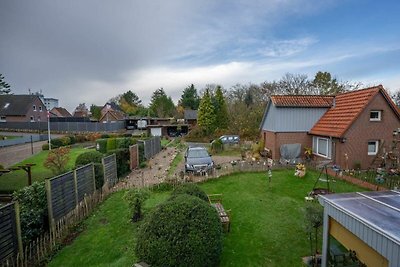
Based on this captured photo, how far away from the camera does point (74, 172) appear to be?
10.2 meters

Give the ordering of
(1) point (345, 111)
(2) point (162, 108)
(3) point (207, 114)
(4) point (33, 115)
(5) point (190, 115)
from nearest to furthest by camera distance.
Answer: (1) point (345, 111) → (3) point (207, 114) → (5) point (190, 115) → (4) point (33, 115) → (2) point (162, 108)

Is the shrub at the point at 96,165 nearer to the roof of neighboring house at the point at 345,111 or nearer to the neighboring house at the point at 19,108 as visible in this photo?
the roof of neighboring house at the point at 345,111

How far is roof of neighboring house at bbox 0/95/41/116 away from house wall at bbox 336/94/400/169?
6685cm

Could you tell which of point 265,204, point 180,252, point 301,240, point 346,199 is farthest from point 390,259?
point 265,204

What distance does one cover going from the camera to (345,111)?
17.7 meters

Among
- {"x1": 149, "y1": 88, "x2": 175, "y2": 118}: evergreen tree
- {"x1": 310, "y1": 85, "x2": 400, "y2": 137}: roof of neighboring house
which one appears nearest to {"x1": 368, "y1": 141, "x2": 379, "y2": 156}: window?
{"x1": 310, "y1": 85, "x2": 400, "y2": 137}: roof of neighboring house

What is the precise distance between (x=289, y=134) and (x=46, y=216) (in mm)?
17913

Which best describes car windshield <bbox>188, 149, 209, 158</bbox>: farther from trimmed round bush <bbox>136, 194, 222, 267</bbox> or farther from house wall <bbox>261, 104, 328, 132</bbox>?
trimmed round bush <bbox>136, 194, 222, 267</bbox>

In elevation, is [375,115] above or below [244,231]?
above

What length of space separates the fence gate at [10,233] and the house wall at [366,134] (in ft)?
59.6

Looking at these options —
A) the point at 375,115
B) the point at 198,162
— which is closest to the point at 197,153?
the point at 198,162

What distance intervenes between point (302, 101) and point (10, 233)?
20433 mm

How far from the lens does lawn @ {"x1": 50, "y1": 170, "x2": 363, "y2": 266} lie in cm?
688

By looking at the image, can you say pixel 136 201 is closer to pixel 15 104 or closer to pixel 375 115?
pixel 375 115
